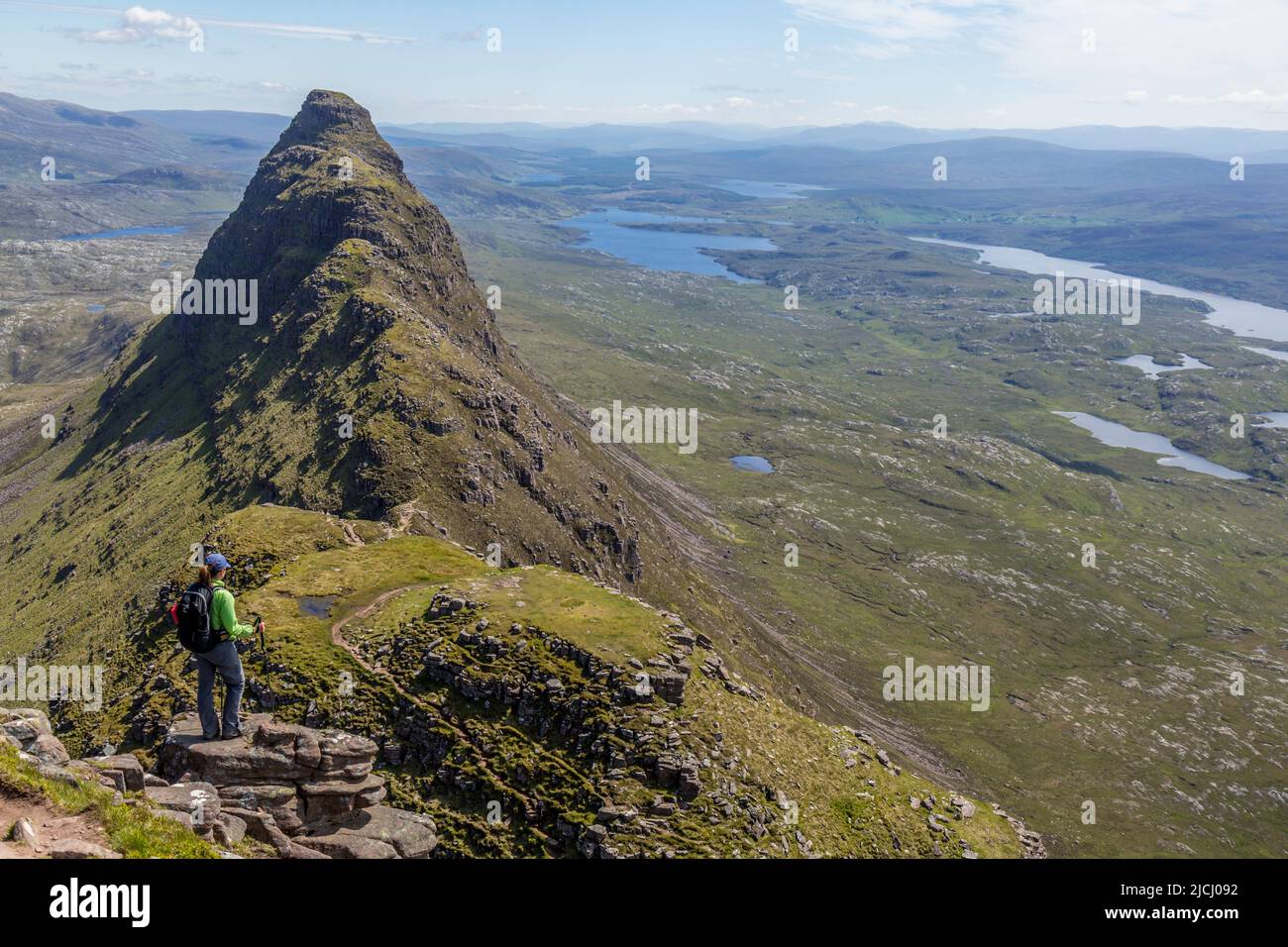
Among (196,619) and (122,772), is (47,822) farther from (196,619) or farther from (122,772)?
(196,619)

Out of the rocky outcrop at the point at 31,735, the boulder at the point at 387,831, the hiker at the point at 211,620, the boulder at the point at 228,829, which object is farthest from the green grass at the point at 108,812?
the boulder at the point at 387,831

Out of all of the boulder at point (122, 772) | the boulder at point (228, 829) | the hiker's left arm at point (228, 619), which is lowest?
the boulder at point (228, 829)

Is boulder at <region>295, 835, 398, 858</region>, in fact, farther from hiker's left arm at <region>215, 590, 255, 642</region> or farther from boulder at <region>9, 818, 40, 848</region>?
boulder at <region>9, 818, 40, 848</region>

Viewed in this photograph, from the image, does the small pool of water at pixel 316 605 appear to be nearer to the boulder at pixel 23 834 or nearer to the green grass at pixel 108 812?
the green grass at pixel 108 812

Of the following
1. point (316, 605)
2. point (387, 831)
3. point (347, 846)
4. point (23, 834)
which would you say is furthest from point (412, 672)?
point (23, 834)
